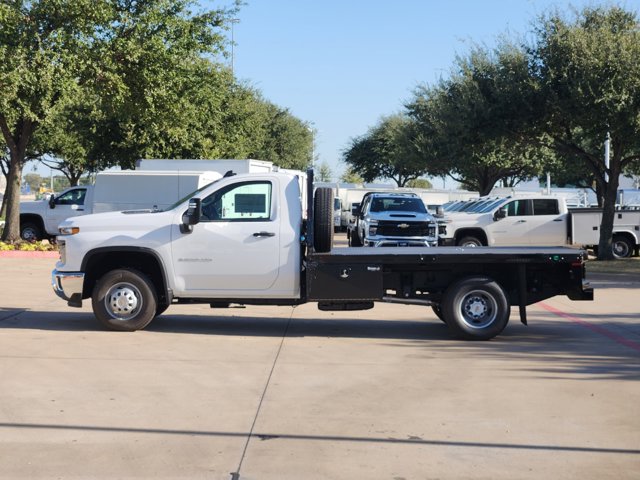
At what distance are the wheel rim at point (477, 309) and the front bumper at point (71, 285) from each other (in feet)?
16.5

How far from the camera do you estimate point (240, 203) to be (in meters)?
12.1

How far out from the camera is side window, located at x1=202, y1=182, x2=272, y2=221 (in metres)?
12.0

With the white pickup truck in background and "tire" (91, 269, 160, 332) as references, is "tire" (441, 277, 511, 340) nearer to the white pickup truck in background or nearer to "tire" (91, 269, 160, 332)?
"tire" (91, 269, 160, 332)

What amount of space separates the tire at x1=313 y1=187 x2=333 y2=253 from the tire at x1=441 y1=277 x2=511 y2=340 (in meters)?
1.74

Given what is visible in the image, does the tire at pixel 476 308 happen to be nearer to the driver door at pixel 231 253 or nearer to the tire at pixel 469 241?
the driver door at pixel 231 253

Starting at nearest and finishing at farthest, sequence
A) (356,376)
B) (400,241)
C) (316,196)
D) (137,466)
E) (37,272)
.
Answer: (137,466) → (356,376) → (316,196) → (37,272) → (400,241)

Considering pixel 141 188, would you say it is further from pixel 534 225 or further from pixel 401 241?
pixel 534 225

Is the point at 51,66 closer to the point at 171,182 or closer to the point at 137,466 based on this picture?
the point at 171,182

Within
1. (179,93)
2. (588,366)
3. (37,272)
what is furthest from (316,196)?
(179,93)

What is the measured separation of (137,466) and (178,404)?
1838 mm

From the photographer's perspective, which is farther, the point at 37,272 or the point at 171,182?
the point at 171,182

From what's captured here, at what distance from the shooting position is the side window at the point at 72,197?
31.0 meters

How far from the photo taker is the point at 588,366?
1015 centimetres

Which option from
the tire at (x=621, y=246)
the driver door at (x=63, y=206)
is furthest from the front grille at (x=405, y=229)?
the driver door at (x=63, y=206)
